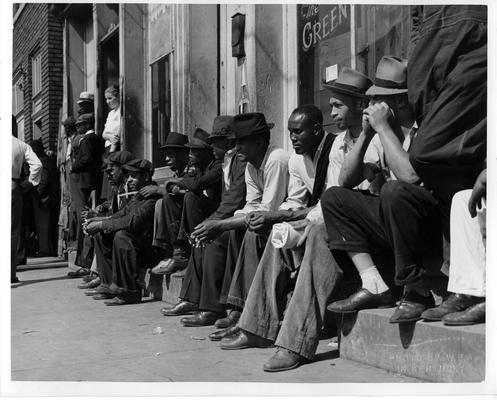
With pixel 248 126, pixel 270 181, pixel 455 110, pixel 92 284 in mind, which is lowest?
pixel 92 284

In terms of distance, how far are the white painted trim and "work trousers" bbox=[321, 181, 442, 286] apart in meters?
2.68

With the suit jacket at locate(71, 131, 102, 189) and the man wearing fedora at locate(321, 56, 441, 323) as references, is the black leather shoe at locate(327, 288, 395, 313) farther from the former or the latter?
the suit jacket at locate(71, 131, 102, 189)

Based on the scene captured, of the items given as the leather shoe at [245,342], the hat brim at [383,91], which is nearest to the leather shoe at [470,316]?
the hat brim at [383,91]

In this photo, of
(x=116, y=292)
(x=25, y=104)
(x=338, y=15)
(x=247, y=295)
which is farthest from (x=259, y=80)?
(x=25, y=104)

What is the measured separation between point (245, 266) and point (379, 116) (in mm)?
1218

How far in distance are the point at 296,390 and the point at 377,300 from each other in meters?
0.59

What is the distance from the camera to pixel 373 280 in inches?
118

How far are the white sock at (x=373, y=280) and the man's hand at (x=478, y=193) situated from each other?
61cm

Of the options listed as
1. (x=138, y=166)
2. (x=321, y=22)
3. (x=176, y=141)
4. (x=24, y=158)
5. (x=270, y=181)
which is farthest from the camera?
(x=24, y=158)

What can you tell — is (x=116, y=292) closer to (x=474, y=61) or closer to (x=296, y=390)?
(x=296, y=390)

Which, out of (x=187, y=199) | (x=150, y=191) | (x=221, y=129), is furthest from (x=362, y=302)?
(x=150, y=191)

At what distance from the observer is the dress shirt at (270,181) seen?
155 inches

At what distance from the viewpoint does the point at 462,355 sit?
99.5 inches

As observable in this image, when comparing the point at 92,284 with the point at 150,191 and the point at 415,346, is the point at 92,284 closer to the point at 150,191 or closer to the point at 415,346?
the point at 150,191
